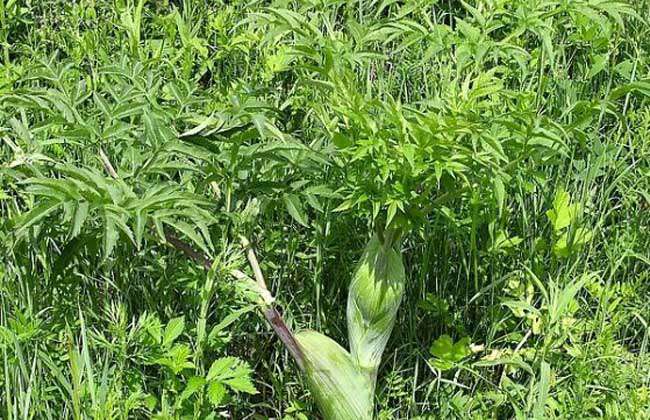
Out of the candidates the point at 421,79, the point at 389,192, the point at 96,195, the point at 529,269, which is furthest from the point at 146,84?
the point at 529,269

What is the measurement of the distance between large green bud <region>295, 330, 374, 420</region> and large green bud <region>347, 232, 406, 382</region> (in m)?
0.05

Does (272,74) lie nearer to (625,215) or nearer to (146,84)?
(146,84)

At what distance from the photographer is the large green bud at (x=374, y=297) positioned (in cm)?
252

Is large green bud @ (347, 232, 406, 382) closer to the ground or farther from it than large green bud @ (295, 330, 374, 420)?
farther from it

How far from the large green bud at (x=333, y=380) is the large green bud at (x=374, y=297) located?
0.16 feet

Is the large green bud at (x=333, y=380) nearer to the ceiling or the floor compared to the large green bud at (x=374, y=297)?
nearer to the floor

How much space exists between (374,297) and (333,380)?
0.76ft

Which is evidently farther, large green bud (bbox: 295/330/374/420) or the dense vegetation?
large green bud (bbox: 295/330/374/420)

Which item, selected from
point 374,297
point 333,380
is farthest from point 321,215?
point 333,380

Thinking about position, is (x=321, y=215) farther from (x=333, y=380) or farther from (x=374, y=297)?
(x=333, y=380)

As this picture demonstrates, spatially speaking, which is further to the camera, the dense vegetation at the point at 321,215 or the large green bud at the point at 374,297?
the large green bud at the point at 374,297

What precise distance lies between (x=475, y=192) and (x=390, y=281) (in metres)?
0.30

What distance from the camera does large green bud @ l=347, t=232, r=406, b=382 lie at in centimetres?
252

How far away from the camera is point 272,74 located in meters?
3.11
